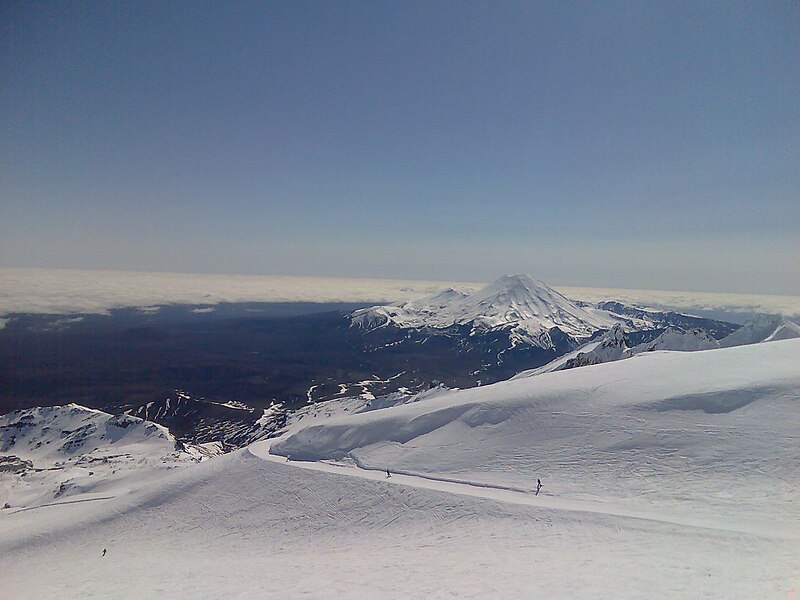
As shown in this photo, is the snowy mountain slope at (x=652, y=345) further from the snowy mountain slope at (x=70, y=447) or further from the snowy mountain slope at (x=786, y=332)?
the snowy mountain slope at (x=70, y=447)

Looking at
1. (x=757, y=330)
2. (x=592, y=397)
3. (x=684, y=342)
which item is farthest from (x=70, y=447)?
(x=757, y=330)

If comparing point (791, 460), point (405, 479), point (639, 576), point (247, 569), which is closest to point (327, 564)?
point (247, 569)

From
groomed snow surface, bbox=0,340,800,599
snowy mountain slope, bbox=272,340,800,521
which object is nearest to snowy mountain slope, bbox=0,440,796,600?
groomed snow surface, bbox=0,340,800,599

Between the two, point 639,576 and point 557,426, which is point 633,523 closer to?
point 639,576

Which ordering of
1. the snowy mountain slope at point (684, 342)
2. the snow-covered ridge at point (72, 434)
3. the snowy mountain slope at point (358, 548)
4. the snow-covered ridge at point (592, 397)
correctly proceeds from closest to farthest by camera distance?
the snowy mountain slope at point (358, 548) < the snow-covered ridge at point (592, 397) < the snowy mountain slope at point (684, 342) < the snow-covered ridge at point (72, 434)

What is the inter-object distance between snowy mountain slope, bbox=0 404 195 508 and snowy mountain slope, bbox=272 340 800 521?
92.0 metres

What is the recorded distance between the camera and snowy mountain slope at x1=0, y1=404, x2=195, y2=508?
113m

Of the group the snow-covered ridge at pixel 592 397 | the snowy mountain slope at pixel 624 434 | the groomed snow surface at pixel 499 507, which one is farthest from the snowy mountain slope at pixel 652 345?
the groomed snow surface at pixel 499 507

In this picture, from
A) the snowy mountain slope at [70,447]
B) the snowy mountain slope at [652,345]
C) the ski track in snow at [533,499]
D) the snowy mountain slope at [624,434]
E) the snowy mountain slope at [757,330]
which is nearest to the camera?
the ski track in snow at [533,499]

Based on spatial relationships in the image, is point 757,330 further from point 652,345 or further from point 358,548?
point 358,548

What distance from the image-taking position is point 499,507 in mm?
20734

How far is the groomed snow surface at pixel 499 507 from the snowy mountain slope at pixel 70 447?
285 feet

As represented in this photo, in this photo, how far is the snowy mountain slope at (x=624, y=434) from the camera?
19469 mm

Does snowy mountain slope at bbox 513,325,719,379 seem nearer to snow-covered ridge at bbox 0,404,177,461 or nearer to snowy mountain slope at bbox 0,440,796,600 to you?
snowy mountain slope at bbox 0,440,796,600
